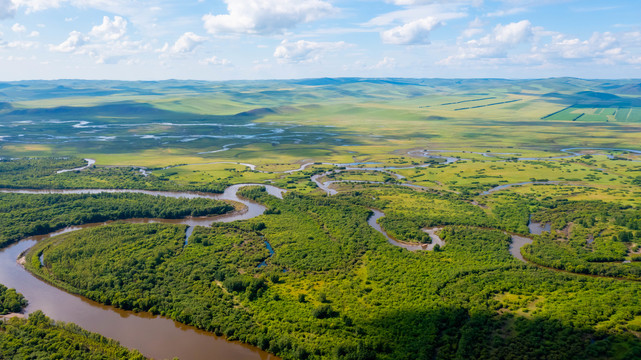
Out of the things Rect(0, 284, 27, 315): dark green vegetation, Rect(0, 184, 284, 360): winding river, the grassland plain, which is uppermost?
the grassland plain

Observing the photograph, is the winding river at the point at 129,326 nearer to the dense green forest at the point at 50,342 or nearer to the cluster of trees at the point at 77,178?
the dense green forest at the point at 50,342

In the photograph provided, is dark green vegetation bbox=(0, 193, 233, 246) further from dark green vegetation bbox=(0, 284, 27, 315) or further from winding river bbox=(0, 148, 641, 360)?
dark green vegetation bbox=(0, 284, 27, 315)

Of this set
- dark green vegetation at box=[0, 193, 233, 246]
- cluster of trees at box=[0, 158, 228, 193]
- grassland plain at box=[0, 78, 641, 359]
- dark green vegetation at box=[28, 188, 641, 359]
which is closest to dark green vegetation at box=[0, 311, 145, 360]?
dark green vegetation at box=[28, 188, 641, 359]

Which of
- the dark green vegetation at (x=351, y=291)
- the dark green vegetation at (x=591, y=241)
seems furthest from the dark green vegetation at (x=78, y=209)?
the dark green vegetation at (x=591, y=241)

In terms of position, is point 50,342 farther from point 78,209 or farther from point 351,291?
point 78,209

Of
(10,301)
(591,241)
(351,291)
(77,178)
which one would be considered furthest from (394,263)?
(77,178)

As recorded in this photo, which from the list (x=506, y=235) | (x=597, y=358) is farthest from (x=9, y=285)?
(x=506, y=235)
